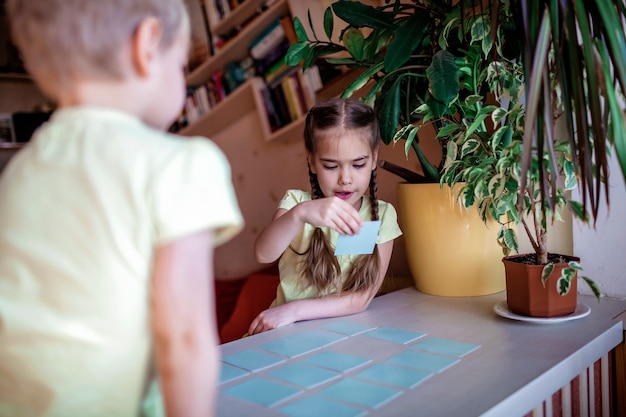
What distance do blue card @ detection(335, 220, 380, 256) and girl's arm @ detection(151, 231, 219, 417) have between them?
2.39 ft

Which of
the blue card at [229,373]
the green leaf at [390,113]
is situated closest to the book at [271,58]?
the green leaf at [390,113]

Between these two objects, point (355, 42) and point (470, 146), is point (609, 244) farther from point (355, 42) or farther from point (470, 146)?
point (355, 42)

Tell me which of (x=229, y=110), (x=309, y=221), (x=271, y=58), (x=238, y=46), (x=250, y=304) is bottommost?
(x=250, y=304)

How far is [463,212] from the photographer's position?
152 cm

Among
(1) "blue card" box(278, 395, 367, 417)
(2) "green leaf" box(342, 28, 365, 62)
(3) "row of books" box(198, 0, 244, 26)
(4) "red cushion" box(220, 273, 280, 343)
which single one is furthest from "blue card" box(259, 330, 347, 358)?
(3) "row of books" box(198, 0, 244, 26)

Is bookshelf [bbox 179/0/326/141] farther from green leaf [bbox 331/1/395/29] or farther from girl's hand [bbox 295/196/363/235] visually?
girl's hand [bbox 295/196/363/235]

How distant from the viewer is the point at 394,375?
3.22 ft

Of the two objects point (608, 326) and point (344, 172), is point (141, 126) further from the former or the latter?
point (608, 326)

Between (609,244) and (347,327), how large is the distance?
2.37 feet

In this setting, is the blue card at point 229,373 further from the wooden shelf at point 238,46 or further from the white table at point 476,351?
the wooden shelf at point 238,46

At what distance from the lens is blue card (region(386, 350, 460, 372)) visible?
1.01 metres

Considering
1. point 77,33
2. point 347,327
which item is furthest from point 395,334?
point 77,33

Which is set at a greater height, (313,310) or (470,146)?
(470,146)

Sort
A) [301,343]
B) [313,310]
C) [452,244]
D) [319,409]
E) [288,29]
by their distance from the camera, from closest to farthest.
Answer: [319,409] < [301,343] < [313,310] < [452,244] < [288,29]
